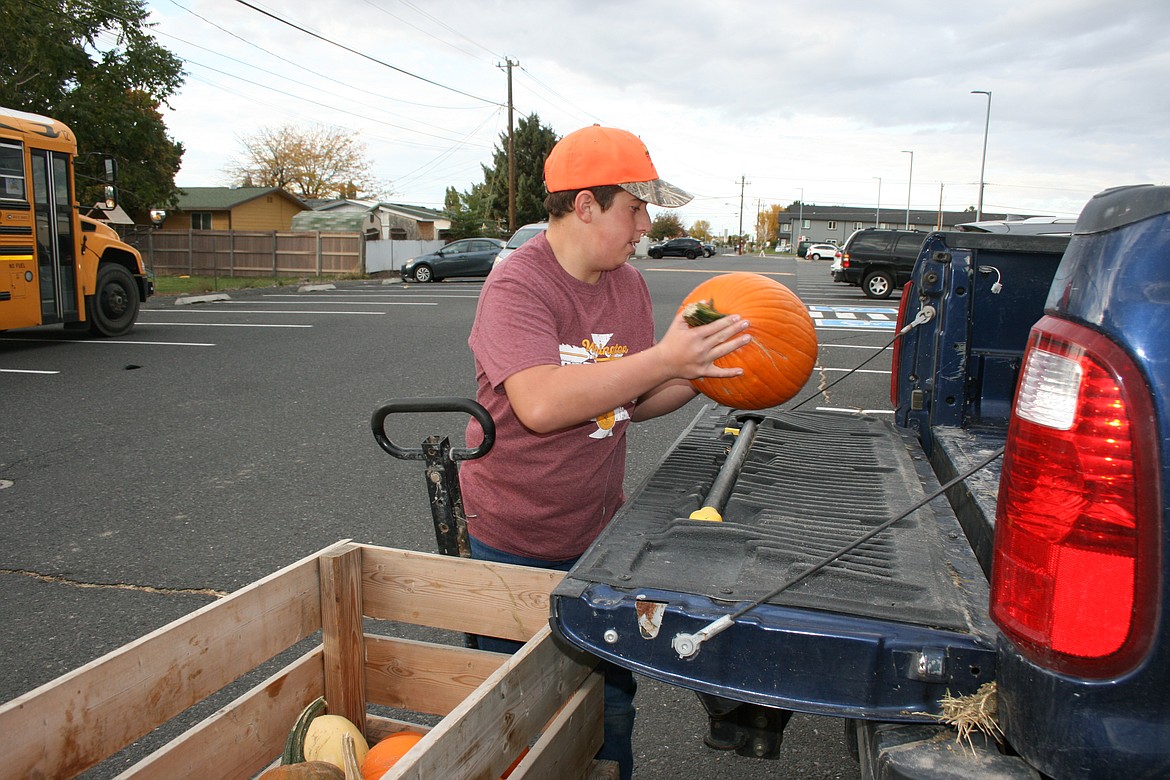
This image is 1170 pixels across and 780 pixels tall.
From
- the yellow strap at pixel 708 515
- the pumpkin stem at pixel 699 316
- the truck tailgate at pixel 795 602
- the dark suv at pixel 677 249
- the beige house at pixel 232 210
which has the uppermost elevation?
the beige house at pixel 232 210

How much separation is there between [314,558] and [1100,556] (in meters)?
2.09

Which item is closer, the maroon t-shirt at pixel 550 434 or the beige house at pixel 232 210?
the maroon t-shirt at pixel 550 434

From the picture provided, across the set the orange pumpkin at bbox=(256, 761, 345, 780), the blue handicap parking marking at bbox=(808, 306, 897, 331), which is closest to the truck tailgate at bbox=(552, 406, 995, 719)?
the orange pumpkin at bbox=(256, 761, 345, 780)

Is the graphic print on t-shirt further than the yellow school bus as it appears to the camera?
No

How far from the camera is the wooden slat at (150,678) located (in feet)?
6.28

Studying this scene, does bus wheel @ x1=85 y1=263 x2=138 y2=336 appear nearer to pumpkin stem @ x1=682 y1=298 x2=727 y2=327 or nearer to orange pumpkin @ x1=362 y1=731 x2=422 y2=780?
orange pumpkin @ x1=362 y1=731 x2=422 y2=780

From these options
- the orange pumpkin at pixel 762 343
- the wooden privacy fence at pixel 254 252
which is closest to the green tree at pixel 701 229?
the wooden privacy fence at pixel 254 252

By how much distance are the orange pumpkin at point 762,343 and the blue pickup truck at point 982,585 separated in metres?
0.32

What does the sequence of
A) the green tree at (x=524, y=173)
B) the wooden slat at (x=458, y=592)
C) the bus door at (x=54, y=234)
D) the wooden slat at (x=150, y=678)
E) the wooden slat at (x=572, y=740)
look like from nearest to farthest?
the wooden slat at (x=150, y=678) < the wooden slat at (x=572, y=740) < the wooden slat at (x=458, y=592) < the bus door at (x=54, y=234) < the green tree at (x=524, y=173)

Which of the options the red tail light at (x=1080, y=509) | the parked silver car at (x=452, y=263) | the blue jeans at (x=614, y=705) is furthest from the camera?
the parked silver car at (x=452, y=263)

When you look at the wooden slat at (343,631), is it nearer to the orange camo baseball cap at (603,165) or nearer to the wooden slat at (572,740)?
the wooden slat at (572,740)

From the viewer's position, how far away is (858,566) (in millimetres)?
1878

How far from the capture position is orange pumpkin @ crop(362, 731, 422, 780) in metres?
2.41

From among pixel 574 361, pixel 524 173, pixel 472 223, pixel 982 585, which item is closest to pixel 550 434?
pixel 574 361
